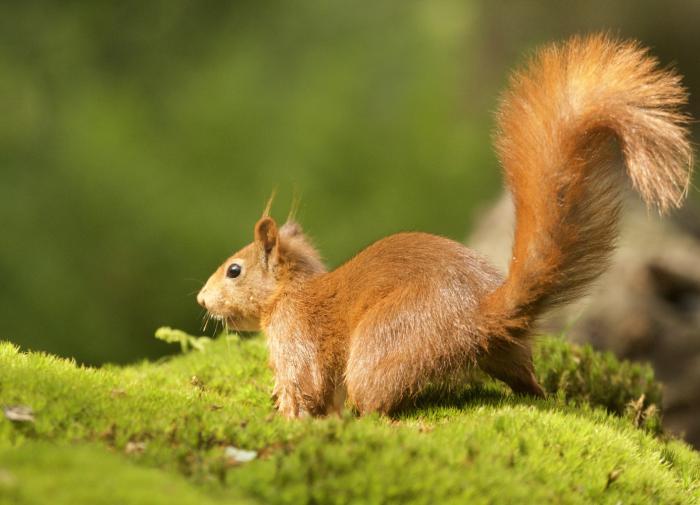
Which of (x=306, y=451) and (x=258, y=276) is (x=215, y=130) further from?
(x=306, y=451)

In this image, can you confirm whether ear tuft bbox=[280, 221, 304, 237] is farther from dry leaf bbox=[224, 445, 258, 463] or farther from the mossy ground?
dry leaf bbox=[224, 445, 258, 463]

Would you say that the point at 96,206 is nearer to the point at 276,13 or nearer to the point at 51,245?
the point at 51,245

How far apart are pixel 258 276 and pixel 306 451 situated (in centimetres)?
193

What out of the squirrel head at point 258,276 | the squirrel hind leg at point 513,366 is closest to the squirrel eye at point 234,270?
the squirrel head at point 258,276

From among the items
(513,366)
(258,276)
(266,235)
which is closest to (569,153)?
(513,366)

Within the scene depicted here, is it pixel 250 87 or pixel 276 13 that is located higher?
pixel 276 13

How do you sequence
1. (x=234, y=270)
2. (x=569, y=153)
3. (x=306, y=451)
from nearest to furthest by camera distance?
(x=306, y=451)
(x=569, y=153)
(x=234, y=270)

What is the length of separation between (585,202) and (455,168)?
776 cm

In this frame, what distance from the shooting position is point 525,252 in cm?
361

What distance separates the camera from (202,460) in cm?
278

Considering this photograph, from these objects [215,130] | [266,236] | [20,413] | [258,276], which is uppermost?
[215,130]

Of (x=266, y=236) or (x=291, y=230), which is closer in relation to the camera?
(x=266, y=236)

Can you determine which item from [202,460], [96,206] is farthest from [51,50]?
[202,460]

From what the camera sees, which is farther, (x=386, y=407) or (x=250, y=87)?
(x=250, y=87)
